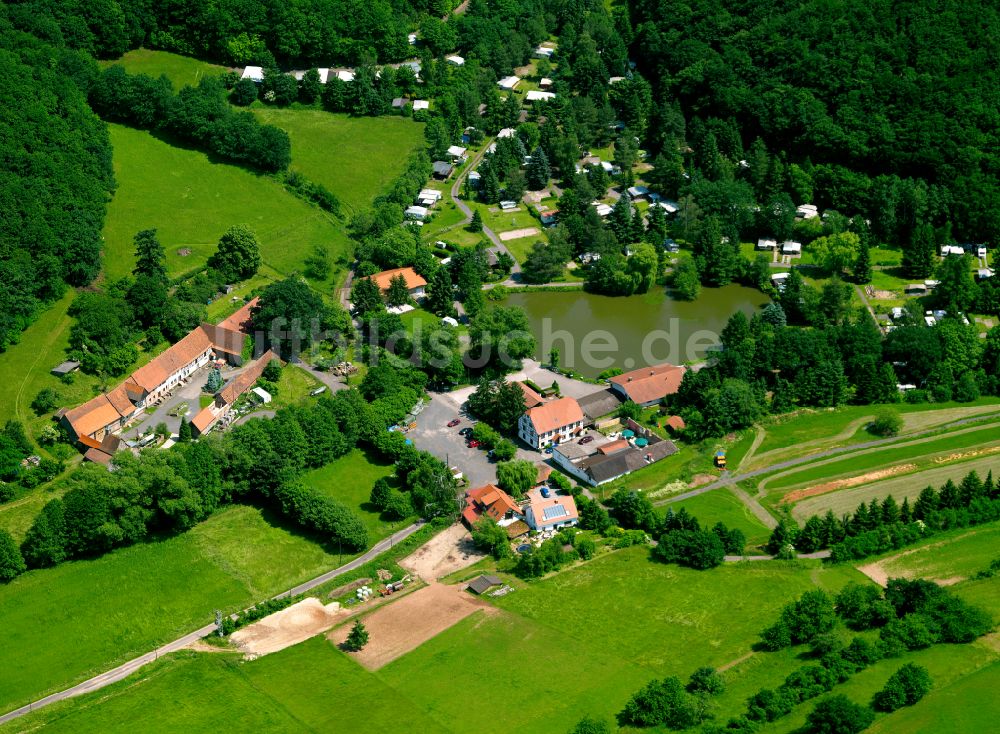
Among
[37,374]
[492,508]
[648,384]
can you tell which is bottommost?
[492,508]

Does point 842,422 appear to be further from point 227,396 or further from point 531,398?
point 227,396

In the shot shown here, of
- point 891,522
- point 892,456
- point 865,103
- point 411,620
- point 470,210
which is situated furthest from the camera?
point 865,103

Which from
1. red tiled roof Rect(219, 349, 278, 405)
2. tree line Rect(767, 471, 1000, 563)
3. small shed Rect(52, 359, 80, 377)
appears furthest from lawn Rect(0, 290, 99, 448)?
tree line Rect(767, 471, 1000, 563)

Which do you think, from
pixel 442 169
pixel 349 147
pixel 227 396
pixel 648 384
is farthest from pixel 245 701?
pixel 349 147

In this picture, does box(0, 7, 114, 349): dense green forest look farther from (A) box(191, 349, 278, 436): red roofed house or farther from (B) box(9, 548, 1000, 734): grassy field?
(B) box(9, 548, 1000, 734): grassy field

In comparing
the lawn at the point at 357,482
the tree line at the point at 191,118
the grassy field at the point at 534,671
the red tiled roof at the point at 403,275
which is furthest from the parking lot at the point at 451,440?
the tree line at the point at 191,118

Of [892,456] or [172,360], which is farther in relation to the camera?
[172,360]

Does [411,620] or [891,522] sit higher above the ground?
[891,522]

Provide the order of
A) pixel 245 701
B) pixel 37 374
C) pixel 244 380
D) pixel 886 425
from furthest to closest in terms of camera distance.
→ pixel 244 380, pixel 37 374, pixel 886 425, pixel 245 701
